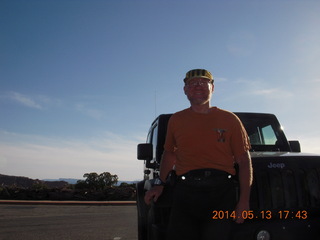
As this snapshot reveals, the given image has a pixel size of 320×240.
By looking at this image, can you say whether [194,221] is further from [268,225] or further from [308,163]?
[308,163]

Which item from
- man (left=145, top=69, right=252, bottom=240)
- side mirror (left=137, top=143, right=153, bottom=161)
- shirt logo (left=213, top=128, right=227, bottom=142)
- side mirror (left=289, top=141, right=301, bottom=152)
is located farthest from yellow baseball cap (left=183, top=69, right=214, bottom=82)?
side mirror (left=289, top=141, right=301, bottom=152)

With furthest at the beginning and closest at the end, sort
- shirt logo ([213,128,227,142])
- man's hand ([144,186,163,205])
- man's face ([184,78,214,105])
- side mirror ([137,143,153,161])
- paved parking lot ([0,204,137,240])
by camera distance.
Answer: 1. paved parking lot ([0,204,137,240])
2. side mirror ([137,143,153,161])
3. man's hand ([144,186,163,205])
4. man's face ([184,78,214,105])
5. shirt logo ([213,128,227,142])

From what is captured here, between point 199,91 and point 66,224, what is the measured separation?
19.5 feet

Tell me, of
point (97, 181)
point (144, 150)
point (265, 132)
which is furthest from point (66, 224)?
point (97, 181)

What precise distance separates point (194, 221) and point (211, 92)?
1.14m

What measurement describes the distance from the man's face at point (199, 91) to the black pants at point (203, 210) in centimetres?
69

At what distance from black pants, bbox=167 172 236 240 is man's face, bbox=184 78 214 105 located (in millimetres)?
690

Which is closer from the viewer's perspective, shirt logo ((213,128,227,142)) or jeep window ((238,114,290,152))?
shirt logo ((213,128,227,142))

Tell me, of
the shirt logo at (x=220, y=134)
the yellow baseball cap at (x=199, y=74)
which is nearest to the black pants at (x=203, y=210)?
the shirt logo at (x=220, y=134)

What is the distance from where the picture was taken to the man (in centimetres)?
260

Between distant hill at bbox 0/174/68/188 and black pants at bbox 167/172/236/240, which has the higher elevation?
distant hill at bbox 0/174/68/188

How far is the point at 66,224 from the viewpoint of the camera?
7.57 meters

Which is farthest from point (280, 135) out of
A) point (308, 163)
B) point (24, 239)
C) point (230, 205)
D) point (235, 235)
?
point (24, 239)

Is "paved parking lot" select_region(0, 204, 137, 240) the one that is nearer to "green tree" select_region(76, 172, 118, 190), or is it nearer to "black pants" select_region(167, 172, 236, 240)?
"black pants" select_region(167, 172, 236, 240)
